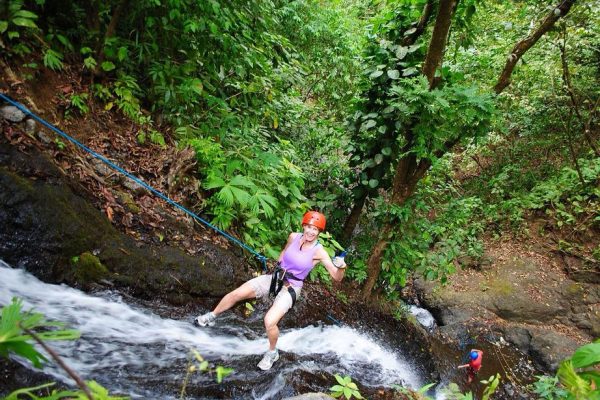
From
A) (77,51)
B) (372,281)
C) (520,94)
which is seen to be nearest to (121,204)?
(77,51)

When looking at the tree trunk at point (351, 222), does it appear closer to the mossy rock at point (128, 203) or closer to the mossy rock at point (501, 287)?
the mossy rock at point (128, 203)

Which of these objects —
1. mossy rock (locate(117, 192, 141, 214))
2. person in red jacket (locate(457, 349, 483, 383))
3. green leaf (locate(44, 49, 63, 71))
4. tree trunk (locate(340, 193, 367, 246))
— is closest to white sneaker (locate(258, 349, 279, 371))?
mossy rock (locate(117, 192, 141, 214))

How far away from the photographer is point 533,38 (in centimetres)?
532

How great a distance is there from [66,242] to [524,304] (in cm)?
1051

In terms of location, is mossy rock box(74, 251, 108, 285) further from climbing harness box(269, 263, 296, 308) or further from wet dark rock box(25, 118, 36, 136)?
climbing harness box(269, 263, 296, 308)

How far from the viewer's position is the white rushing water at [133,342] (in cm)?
288

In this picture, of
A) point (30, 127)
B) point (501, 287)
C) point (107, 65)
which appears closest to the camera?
point (30, 127)

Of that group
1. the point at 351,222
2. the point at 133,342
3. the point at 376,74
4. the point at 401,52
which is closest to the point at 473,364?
the point at 351,222

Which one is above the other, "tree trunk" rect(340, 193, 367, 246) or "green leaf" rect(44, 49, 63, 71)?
"green leaf" rect(44, 49, 63, 71)

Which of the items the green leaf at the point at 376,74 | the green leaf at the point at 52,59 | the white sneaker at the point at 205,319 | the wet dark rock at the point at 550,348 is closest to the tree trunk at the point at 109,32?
the green leaf at the point at 52,59

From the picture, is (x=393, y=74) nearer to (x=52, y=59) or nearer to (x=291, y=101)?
(x=291, y=101)

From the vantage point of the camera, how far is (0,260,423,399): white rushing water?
2885mm

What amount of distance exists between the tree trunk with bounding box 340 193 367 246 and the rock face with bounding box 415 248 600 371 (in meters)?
3.62

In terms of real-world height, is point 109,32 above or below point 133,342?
above
